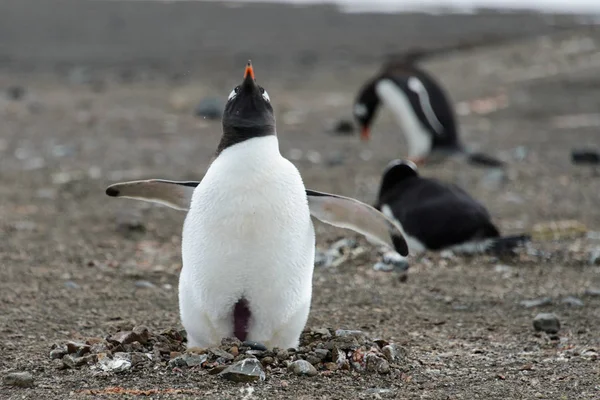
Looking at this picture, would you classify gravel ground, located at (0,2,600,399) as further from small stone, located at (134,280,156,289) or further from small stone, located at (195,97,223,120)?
small stone, located at (195,97,223,120)

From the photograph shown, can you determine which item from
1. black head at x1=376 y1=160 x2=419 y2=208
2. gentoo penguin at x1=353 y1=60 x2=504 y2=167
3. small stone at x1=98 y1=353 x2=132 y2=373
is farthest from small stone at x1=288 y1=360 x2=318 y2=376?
gentoo penguin at x1=353 y1=60 x2=504 y2=167

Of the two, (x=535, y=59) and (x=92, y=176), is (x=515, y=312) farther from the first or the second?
(x=535, y=59)

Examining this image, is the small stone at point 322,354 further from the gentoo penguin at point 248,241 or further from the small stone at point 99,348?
the small stone at point 99,348

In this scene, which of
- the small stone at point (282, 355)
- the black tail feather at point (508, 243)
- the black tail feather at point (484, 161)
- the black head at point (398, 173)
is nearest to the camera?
the small stone at point (282, 355)

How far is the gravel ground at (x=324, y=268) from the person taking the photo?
338 cm

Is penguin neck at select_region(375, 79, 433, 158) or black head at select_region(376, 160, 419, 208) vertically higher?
penguin neck at select_region(375, 79, 433, 158)

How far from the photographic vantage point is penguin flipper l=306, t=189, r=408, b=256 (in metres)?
3.87

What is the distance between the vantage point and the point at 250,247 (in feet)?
11.3

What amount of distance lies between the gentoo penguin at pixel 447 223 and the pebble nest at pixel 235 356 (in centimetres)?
216

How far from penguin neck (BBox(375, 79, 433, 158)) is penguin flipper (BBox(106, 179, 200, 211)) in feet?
20.4

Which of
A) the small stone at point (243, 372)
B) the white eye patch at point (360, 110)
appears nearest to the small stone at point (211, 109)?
the white eye patch at point (360, 110)

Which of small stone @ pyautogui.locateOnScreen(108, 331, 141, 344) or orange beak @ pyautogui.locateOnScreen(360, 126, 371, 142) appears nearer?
small stone @ pyautogui.locateOnScreen(108, 331, 141, 344)

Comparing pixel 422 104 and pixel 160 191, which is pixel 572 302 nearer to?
pixel 160 191

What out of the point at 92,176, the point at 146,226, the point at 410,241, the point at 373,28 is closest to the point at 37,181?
the point at 92,176
